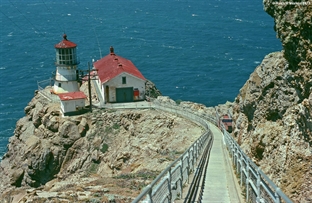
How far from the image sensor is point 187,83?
278 feet

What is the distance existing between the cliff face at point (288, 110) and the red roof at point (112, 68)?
1025 inches

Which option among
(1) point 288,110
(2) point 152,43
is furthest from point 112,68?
(2) point 152,43

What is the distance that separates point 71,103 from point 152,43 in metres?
68.7

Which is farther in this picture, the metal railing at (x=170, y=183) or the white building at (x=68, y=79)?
the white building at (x=68, y=79)

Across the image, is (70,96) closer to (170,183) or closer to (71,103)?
(71,103)

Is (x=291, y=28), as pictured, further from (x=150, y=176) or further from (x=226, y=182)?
(x=150, y=176)

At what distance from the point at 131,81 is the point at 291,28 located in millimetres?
31513

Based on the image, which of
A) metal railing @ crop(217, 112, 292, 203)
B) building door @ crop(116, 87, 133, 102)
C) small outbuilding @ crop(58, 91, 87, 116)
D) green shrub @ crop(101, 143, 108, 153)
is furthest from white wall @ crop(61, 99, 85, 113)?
metal railing @ crop(217, 112, 292, 203)

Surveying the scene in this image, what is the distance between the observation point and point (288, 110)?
19.7 m

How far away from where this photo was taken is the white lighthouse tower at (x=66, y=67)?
49.1m

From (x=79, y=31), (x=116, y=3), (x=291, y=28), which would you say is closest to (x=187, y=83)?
(x=79, y=31)

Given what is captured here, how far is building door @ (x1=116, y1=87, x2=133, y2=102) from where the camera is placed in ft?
162

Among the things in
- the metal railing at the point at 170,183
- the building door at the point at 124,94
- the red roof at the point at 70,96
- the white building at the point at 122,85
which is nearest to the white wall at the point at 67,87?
the red roof at the point at 70,96

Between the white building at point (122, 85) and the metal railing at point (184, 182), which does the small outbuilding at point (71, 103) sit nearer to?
the white building at point (122, 85)
